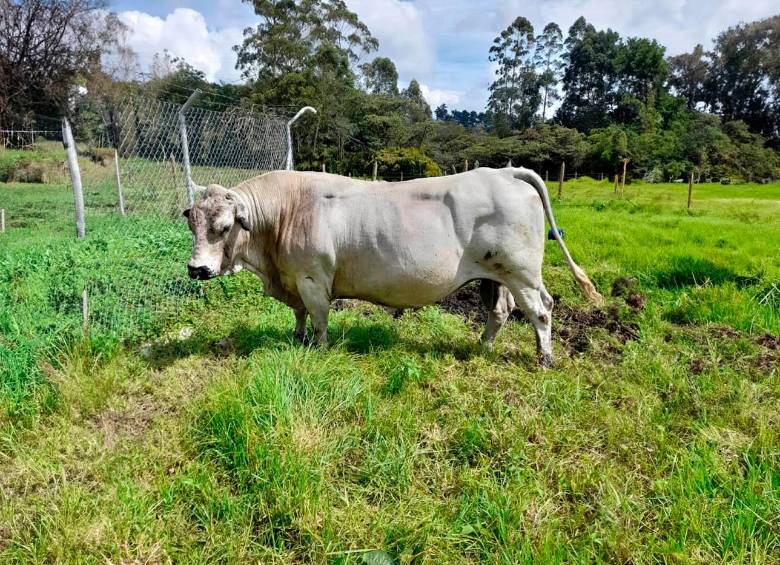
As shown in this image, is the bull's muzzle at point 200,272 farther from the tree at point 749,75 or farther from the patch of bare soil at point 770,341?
the tree at point 749,75

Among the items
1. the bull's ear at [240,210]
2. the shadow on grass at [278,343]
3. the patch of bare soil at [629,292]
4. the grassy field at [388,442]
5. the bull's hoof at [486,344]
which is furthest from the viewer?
the patch of bare soil at [629,292]

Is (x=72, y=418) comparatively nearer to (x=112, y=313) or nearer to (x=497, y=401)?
(x=112, y=313)

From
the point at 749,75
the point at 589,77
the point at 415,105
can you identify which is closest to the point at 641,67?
the point at 589,77

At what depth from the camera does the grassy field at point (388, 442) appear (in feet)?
7.42

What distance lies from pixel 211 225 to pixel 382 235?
133 centimetres

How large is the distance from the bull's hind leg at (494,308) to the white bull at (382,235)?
12.0 inches

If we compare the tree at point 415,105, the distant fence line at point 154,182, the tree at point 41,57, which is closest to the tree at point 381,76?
the tree at point 415,105

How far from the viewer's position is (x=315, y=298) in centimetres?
405

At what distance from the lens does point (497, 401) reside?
11.1 ft

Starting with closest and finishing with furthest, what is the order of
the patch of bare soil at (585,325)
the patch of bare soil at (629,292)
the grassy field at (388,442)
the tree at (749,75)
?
1. the grassy field at (388,442)
2. the patch of bare soil at (585,325)
3. the patch of bare soil at (629,292)
4. the tree at (749,75)

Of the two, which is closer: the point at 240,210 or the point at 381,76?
the point at 240,210

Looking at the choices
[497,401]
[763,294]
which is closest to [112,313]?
[497,401]

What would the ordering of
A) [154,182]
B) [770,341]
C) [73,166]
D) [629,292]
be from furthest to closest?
[154,182] → [73,166] → [629,292] → [770,341]

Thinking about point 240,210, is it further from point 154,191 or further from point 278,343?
point 154,191
